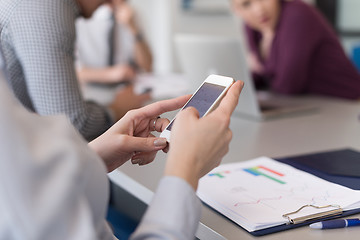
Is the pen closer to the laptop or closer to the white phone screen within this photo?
the white phone screen

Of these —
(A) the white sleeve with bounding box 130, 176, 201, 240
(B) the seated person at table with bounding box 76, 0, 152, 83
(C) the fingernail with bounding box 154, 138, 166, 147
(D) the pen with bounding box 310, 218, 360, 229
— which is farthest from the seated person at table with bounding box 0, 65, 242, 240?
(B) the seated person at table with bounding box 76, 0, 152, 83

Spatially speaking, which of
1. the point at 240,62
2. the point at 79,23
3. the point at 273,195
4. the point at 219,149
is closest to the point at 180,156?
the point at 219,149

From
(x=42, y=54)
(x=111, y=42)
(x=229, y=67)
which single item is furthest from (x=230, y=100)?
(x=111, y=42)

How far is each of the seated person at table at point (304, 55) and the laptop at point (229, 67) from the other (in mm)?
192

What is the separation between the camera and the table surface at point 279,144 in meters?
0.75

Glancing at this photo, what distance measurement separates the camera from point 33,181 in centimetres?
47

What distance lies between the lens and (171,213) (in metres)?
0.57

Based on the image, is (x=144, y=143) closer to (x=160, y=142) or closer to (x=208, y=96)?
(x=160, y=142)

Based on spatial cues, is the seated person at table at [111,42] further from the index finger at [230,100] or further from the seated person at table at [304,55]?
the index finger at [230,100]

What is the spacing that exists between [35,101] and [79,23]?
187 centimetres

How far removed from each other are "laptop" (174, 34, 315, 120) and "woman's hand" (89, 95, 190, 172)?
2.36ft

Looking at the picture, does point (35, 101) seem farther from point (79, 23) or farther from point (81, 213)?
point (79, 23)

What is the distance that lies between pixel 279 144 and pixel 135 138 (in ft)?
1.97

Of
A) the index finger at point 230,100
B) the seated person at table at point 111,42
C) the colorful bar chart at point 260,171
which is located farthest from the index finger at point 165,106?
the seated person at table at point 111,42
